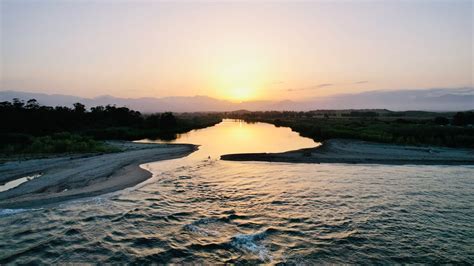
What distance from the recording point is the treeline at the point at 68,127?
120 feet

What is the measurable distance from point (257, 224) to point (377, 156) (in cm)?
2487

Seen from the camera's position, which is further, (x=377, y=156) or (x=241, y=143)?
(x=241, y=143)

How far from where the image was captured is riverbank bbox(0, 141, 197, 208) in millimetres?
17812

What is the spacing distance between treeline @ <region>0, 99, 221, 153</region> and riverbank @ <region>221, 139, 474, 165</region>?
74.1 feet

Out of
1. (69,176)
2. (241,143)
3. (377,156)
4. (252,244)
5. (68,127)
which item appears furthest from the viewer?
(68,127)

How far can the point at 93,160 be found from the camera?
29.8m

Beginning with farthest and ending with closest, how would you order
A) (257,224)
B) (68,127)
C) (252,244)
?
(68,127)
(257,224)
(252,244)

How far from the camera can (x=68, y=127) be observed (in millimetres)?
62000

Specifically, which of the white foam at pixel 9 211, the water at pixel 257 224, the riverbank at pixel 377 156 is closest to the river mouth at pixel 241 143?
the riverbank at pixel 377 156

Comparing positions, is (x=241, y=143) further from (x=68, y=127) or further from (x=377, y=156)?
(x=68, y=127)

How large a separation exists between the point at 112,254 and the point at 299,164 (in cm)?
2270

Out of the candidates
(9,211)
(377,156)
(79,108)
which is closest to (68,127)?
(79,108)

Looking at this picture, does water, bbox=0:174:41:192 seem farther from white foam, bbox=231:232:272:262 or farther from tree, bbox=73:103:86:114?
tree, bbox=73:103:86:114

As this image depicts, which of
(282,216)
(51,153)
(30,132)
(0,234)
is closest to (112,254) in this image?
(0,234)
